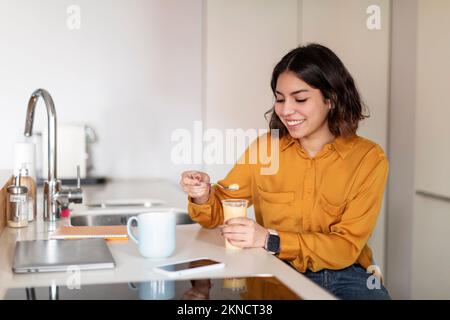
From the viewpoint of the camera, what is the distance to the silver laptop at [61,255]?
112cm

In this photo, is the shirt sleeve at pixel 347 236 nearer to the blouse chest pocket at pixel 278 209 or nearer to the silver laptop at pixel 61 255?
the blouse chest pocket at pixel 278 209

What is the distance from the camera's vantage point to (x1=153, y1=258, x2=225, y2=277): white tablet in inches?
43.0

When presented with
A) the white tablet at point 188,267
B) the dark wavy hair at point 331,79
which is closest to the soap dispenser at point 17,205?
the white tablet at point 188,267

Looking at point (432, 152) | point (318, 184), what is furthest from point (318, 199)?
point (432, 152)

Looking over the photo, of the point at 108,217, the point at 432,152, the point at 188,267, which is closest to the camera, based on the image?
the point at 188,267

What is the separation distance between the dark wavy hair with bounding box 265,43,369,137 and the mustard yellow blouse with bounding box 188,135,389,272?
6 centimetres

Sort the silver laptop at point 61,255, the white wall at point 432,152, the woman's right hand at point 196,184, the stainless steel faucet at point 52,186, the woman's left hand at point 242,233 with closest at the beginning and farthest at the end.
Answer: the silver laptop at point 61,255 → the woman's left hand at point 242,233 → the woman's right hand at point 196,184 → the stainless steel faucet at point 52,186 → the white wall at point 432,152

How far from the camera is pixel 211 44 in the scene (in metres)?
2.75

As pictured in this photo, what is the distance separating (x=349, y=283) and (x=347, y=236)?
0.12 metres

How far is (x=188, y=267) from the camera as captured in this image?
1.13 meters

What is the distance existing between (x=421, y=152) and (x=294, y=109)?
45.6 inches

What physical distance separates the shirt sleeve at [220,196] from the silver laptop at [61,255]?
0.30m

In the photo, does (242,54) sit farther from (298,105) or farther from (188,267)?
(188,267)

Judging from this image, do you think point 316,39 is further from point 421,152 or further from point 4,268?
point 4,268
